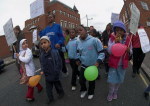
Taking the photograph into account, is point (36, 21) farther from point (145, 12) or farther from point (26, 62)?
point (26, 62)

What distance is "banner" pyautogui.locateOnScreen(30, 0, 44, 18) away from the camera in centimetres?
615

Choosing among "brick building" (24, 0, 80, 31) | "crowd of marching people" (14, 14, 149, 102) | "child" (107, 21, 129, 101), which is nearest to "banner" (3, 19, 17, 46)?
"crowd of marching people" (14, 14, 149, 102)

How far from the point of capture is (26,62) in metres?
4.11

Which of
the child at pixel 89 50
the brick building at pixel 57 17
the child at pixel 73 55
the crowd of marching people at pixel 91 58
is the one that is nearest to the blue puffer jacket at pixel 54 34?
the child at pixel 73 55

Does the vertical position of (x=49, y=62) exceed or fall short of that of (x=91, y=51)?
it falls short

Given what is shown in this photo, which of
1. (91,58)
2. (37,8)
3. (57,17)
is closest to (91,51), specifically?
(91,58)

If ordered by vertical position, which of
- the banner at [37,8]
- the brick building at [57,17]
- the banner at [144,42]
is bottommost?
the banner at [144,42]

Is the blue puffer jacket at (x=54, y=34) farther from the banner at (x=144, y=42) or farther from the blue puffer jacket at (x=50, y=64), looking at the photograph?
the banner at (x=144, y=42)

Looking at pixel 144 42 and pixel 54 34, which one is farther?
pixel 144 42

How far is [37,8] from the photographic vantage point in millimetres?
6305

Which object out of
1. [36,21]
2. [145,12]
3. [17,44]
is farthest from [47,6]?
[17,44]

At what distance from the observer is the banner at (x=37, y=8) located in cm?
615

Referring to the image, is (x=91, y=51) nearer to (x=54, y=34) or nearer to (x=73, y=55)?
(x=73, y=55)

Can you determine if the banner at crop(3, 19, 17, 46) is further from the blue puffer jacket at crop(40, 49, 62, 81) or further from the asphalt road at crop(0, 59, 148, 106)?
the asphalt road at crop(0, 59, 148, 106)
